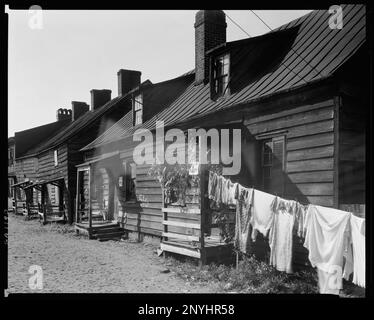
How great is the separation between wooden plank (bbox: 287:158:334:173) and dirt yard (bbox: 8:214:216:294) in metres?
3.48

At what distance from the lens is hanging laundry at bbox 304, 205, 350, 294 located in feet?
21.5

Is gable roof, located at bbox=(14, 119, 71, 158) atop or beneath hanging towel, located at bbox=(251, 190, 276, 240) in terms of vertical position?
atop

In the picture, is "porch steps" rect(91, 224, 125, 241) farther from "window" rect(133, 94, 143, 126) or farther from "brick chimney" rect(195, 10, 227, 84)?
"brick chimney" rect(195, 10, 227, 84)

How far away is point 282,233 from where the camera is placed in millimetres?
7750

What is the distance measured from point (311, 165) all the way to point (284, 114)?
5.29 feet

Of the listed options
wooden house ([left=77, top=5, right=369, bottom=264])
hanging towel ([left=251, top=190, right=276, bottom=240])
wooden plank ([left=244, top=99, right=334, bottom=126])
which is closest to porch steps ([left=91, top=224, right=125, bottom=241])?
wooden house ([left=77, top=5, right=369, bottom=264])

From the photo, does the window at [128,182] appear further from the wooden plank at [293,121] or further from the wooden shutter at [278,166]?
the wooden shutter at [278,166]

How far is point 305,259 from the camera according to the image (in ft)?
28.2

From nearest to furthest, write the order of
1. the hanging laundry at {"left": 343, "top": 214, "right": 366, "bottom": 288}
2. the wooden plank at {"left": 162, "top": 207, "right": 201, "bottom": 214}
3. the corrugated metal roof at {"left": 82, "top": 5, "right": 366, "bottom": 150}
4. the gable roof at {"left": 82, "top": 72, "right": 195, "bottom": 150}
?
the hanging laundry at {"left": 343, "top": 214, "right": 366, "bottom": 288} → the corrugated metal roof at {"left": 82, "top": 5, "right": 366, "bottom": 150} → the wooden plank at {"left": 162, "top": 207, "right": 201, "bottom": 214} → the gable roof at {"left": 82, "top": 72, "right": 195, "bottom": 150}

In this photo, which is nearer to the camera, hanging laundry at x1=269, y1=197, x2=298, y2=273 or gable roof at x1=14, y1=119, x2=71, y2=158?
hanging laundry at x1=269, y1=197, x2=298, y2=273
